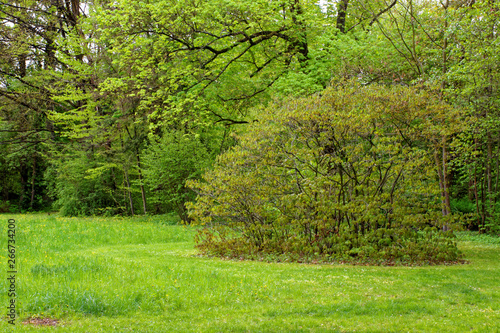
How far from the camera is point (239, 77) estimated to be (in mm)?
19594

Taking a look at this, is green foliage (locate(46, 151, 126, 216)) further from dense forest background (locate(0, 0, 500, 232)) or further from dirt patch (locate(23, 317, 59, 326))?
dirt patch (locate(23, 317, 59, 326))

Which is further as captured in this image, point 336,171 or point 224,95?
point 224,95

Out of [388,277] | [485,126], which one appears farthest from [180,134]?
[388,277]

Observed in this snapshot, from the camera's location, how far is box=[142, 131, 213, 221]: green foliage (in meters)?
22.3

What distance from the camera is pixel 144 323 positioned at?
17.9 ft

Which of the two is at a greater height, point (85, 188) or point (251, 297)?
point (85, 188)

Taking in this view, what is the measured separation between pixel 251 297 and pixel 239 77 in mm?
14258

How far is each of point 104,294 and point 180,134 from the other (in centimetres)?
1697

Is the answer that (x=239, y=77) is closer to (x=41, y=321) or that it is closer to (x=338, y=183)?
(x=338, y=183)

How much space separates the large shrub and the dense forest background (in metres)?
0.27

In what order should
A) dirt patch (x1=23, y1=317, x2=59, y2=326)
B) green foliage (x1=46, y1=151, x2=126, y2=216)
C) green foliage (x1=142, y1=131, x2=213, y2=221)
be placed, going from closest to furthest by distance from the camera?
dirt patch (x1=23, y1=317, x2=59, y2=326), green foliage (x1=142, y1=131, x2=213, y2=221), green foliage (x1=46, y1=151, x2=126, y2=216)

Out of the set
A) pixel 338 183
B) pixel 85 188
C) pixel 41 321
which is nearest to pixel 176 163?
pixel 85 188

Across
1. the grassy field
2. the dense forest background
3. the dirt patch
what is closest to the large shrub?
the dense forest background

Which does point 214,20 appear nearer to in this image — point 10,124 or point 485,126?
point 485,126
